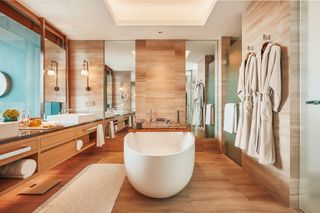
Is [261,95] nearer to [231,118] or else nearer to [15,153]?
[231,118]

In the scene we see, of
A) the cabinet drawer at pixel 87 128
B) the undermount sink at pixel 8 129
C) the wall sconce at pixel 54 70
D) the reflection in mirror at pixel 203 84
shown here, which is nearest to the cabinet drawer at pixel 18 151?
the undermount sink at pixel 8 129

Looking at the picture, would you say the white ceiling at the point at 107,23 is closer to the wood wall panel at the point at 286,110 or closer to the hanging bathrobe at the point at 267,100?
the wood wall panel at the point at 286,110

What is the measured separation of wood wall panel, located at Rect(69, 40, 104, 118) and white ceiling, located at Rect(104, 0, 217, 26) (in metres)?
1.12

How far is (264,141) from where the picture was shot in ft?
7.40

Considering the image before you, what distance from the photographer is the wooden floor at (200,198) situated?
2.11m

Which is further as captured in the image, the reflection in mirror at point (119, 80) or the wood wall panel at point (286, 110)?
the reflection in mirror at point (119, 80)

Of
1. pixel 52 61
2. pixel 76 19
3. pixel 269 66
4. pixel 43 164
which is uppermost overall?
pixel 76 19

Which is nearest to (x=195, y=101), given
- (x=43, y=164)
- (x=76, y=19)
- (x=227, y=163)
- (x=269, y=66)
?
(x=227, y=163)

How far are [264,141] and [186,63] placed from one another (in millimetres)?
2786

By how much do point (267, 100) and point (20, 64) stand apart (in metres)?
3.38

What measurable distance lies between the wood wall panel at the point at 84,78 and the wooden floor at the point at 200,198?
1657 mm

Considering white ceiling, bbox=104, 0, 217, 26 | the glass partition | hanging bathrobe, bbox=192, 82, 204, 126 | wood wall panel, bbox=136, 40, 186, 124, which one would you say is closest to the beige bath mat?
wood wall panel, bbox=136, 40, 186, 124

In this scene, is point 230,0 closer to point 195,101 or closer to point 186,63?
point 186,63

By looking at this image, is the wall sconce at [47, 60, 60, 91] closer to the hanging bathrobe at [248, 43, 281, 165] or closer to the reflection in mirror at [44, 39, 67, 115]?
the reflection in mirror at [44, 39, 67, 115]
